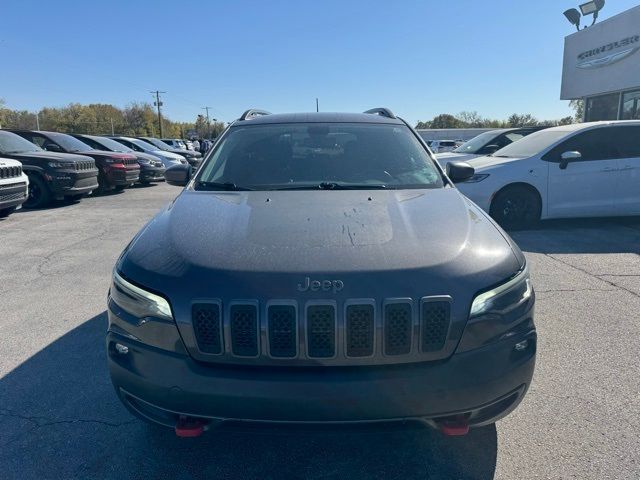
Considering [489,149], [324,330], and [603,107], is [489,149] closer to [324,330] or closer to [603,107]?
[324,330]

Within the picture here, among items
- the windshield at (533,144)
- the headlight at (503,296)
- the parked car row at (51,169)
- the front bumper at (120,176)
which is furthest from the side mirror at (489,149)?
the headlight at (503,296)

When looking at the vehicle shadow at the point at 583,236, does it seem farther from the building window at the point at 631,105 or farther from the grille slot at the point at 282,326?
the building window at the point at 631,105

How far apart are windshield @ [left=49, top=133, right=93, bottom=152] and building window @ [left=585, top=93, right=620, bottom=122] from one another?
794 inches

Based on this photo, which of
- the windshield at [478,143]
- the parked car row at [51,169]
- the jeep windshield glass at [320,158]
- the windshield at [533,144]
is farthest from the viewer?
the windshield at [478,143]

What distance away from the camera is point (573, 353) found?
342cm

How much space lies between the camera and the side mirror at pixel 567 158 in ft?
23.5

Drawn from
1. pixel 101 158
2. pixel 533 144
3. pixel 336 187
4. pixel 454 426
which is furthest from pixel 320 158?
pixel 101 158

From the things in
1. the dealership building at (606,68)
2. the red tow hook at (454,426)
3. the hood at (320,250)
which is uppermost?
the dealership building at (606,68)

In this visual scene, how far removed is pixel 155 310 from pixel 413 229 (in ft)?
4.07

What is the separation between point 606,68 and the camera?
66.1 ft

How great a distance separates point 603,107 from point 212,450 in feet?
77.7

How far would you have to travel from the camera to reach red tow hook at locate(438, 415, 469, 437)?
196cm

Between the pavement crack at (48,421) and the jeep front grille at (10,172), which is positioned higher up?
the jeep front grille at (10,172)

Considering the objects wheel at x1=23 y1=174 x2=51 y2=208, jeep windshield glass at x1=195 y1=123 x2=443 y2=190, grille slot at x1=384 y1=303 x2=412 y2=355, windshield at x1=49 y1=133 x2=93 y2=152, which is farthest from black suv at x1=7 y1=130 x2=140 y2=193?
grille slot at x1=384 y1=303 x2=412 y2=355
